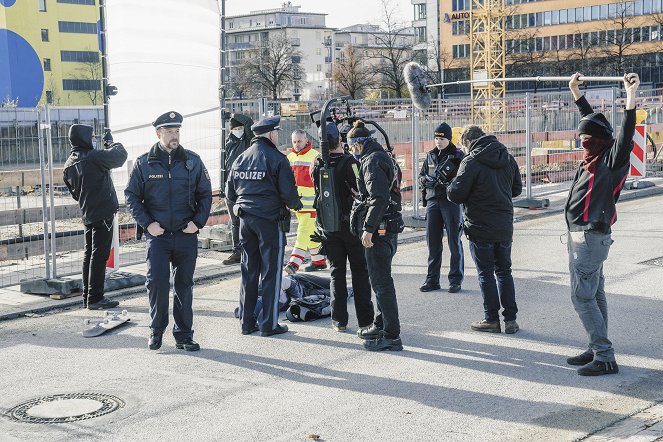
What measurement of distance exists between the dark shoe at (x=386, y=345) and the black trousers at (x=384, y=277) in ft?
Answer: 0.15

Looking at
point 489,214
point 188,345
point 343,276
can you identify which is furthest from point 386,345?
point 188,345

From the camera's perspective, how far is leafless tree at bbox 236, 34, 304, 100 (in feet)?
324

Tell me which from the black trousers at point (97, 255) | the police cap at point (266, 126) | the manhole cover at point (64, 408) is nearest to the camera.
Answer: the manhole cover at point (64, 408)

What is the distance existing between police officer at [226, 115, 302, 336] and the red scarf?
2674 millimetres

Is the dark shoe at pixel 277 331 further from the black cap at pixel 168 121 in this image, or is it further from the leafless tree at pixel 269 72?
the leafless tree at pixel 269 72

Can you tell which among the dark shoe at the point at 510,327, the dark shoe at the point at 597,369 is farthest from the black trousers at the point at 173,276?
the dark shoe at the point at 597,369

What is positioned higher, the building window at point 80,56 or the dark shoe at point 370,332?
the building window at point 80,56

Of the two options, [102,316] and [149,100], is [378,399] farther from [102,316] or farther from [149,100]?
[149,100]

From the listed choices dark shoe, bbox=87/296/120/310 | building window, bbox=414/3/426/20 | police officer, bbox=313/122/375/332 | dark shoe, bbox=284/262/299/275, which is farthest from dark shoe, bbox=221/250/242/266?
building window, bbox=414/3/426/20

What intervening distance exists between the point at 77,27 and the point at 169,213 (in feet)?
301

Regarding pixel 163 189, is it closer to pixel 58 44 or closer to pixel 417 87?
pixel 417 87

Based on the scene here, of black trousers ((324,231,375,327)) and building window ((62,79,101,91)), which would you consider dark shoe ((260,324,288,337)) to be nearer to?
black trousers ((324,231,375,327))

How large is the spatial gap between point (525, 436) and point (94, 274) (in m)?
5.72

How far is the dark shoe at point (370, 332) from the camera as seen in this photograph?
8.03m
